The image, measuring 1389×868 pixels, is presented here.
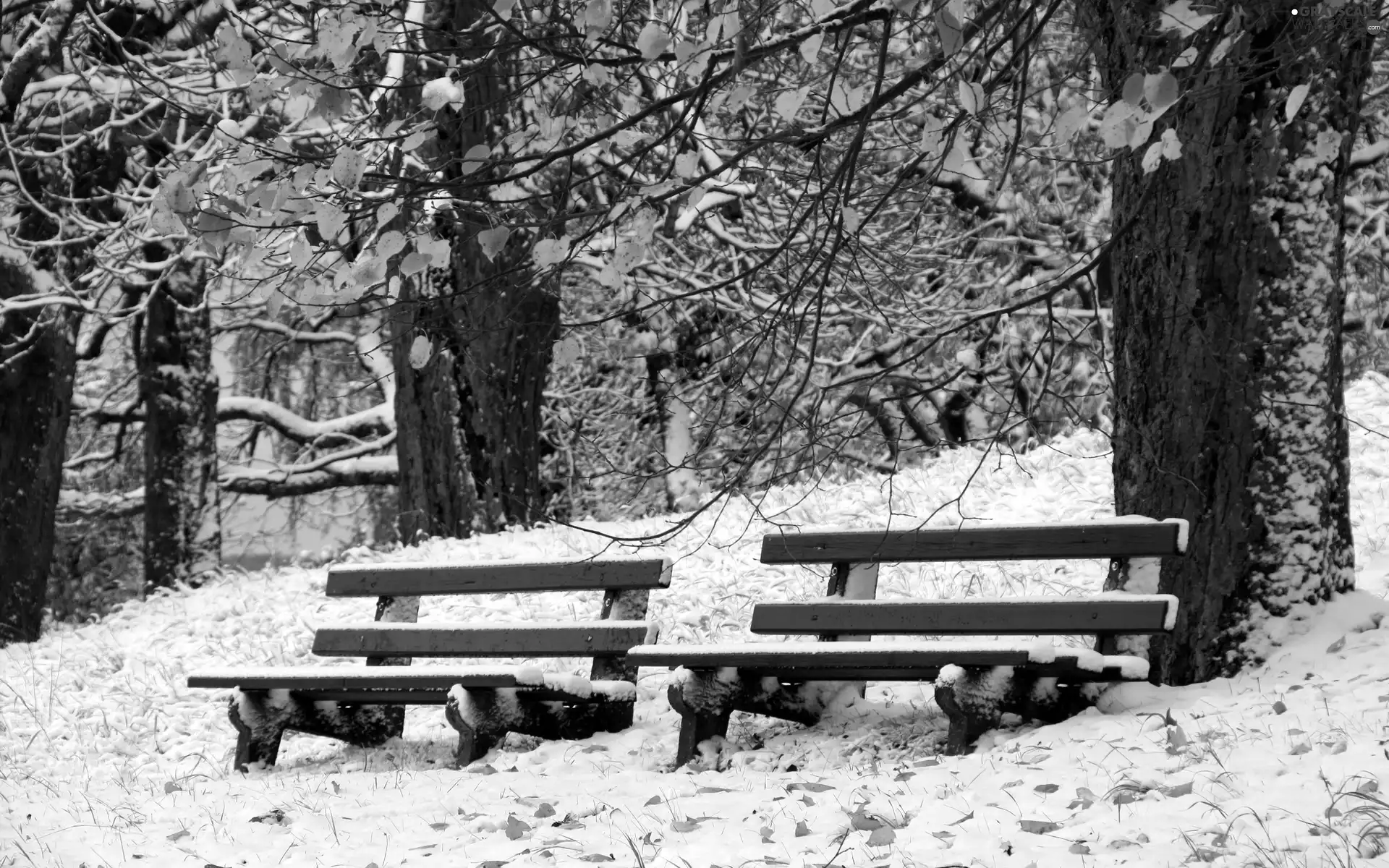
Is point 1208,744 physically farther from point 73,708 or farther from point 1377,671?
point 73,708

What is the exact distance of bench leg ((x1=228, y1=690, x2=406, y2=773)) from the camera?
5.88 metres

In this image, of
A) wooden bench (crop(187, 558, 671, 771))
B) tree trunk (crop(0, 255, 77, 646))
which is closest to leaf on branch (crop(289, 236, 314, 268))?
wooden bench (crop(187, 558, 671, 771))

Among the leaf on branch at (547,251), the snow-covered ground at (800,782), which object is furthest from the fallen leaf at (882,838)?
the leaf on branch at (547,251)

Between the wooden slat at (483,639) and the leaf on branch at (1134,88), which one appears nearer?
the leaf on branch at (1134,88)

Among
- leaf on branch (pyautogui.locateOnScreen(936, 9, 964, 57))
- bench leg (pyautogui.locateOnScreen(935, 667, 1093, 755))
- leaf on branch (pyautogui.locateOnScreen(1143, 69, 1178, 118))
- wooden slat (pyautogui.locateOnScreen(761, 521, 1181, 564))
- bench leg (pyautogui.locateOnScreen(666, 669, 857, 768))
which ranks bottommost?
bench leg (pyautogui.locateOnScreen(666, 669, 857, 768))

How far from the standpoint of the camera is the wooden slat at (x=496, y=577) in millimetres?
5473

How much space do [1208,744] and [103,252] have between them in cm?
958

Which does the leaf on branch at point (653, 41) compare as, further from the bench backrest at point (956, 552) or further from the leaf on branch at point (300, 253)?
the bench backrest at point (956, 552)

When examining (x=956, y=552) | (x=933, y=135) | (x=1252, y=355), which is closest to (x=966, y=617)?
(x=956, y=552)

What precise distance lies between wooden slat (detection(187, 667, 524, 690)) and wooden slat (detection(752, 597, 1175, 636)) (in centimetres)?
120

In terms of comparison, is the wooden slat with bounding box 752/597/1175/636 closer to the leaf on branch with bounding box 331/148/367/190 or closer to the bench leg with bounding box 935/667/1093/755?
the bench leg with bounding box 935/667/1093/755

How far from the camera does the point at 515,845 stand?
3.98 metres

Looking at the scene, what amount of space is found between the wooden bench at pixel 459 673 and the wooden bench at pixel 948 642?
1.32ft

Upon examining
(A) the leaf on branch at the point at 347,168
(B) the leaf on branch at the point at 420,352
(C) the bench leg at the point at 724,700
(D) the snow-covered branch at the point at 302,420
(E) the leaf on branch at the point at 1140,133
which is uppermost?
(E) the leaf on branch at the point at 1140,133
